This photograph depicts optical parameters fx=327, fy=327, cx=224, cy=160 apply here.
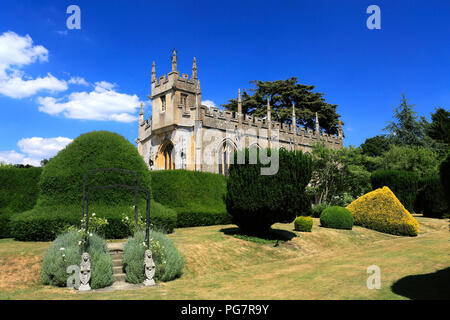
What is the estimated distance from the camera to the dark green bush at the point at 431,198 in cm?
2376

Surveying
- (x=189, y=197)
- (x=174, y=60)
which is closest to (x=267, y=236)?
(x=189, y=197)

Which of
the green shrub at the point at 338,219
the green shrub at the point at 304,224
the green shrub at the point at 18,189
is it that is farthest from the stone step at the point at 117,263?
the green shrub at the point at 338,219

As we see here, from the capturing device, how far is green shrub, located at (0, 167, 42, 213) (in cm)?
1298

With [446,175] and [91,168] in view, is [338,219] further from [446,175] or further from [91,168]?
[91,168]

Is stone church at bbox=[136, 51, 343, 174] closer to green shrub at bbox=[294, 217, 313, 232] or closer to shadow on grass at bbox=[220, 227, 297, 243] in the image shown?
green shrub at bbox=[294, 217, 313, 232]

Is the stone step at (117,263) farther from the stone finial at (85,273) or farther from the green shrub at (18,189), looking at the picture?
the green shrub at (18,189)

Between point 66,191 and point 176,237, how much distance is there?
427 centimetres

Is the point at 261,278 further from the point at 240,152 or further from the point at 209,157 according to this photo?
the point at 209,157

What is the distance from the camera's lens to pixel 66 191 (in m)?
11.5

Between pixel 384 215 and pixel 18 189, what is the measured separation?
18718mm

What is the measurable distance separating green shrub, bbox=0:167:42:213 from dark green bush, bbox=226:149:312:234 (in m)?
8.06

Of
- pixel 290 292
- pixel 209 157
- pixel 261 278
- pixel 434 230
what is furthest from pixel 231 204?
pixel 434 230

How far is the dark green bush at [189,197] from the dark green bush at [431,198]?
16210 millimetres

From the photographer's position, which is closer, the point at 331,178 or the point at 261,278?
the point at 261,278
